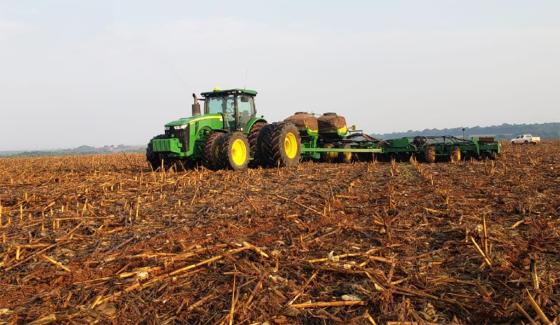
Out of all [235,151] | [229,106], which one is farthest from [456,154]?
[229,106]

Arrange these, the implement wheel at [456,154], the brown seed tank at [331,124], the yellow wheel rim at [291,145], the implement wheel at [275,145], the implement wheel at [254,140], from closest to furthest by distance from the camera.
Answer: the implement wheel at [275,145] < the implement wheel at [254,140] < the yellow wheel rim at [291,145] < the implement wheel at [456,154] < the brown seed tank at [331,124]

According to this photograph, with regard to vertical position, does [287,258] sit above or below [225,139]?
below

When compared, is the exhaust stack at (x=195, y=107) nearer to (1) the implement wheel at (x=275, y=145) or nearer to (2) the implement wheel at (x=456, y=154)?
(1) the implement wheel at (x=275, y=145)

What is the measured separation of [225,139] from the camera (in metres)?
13.0

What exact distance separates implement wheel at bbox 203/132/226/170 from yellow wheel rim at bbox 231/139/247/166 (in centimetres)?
47

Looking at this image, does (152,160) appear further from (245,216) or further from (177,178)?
(245,216)

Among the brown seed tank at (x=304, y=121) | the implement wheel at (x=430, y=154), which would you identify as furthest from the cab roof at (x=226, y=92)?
the implement wheel at (x=430, y=154)

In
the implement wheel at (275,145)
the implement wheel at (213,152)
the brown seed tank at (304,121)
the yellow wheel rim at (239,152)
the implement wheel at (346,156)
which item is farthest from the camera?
the implement wheel at (346,156)

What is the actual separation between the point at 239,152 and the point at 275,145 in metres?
1.11

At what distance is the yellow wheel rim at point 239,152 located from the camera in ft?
44.1

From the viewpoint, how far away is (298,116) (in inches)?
707

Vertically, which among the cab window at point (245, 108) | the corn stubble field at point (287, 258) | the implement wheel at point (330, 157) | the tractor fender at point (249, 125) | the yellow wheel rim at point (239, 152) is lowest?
the corn stubble field at point (287, 258)

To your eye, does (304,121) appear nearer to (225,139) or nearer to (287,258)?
(225,139)

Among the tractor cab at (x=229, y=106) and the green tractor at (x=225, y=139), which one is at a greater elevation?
the tractor cab at (x=229, y=106)
